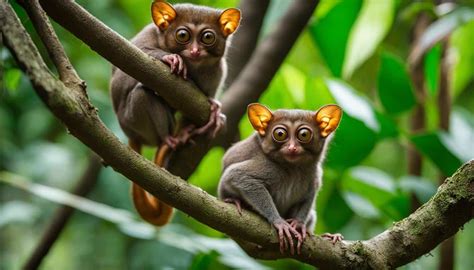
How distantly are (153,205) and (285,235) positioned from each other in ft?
3.34

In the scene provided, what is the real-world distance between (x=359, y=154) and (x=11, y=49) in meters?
3.21

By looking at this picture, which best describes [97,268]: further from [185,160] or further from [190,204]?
[190,204]

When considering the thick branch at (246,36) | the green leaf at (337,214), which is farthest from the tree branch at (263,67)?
the green leaf at (337,214)

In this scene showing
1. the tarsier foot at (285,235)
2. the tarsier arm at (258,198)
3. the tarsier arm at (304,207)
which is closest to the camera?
the tarsier foot at (285,235)

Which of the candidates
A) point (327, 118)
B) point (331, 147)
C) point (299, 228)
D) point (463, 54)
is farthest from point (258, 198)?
point (463, 54)

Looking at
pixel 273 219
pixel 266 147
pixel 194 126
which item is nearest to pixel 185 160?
pixel 194 126

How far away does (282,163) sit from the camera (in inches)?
133

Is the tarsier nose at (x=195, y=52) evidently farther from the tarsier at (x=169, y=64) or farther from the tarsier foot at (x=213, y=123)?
the tarsier foot at (x=213, y=123)

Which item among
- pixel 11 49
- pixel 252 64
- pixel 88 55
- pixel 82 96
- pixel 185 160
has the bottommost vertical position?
pixel 88 55

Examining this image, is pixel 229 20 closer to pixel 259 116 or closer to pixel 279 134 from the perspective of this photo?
pixel 259 116

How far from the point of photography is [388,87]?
4949 mm

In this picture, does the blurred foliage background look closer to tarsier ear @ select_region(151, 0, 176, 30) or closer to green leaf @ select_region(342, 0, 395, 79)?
green leaf @ select_region(342, 0, 395, 79)

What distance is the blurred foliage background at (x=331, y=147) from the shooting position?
4660mm

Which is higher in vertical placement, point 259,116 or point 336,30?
point 336,30
